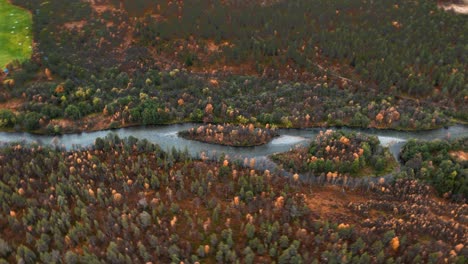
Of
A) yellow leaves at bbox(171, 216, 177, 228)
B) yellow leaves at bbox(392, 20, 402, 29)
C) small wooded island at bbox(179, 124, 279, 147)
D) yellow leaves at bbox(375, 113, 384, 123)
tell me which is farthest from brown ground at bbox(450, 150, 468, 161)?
yellow leaves at bbox(171, 216, 177, 228)

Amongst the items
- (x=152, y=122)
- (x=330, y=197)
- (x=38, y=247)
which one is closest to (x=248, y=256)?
(x=330, y=197)

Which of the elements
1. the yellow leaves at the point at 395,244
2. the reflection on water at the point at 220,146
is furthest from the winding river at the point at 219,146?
the yellow leaves at the point at 395,244

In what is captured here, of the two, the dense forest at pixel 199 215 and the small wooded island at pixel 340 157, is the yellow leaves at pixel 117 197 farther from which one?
the small wooded island at pixel 340 157

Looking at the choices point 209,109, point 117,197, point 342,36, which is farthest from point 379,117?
point 117,197

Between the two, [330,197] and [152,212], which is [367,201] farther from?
[152,212]

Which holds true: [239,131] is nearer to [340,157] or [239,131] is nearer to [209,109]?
[209,109]

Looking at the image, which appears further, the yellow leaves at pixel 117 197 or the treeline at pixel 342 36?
the treeline at pixel 342 36
